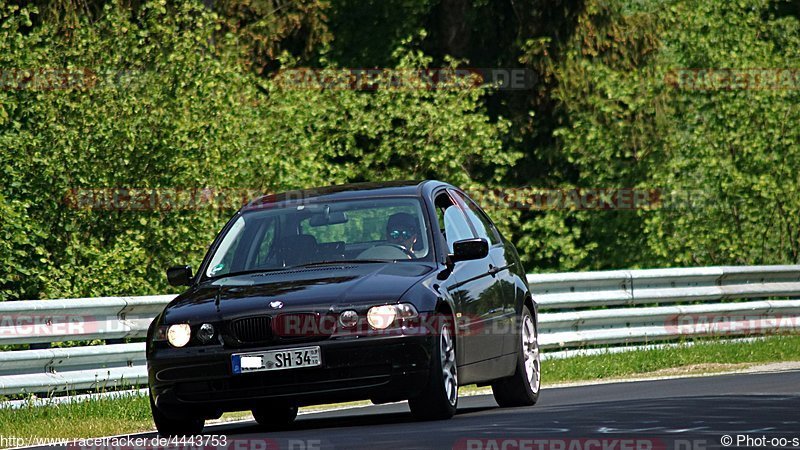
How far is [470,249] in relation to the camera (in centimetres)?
1109

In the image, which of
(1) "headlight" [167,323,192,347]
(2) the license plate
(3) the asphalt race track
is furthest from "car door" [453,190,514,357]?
(1) "headlight" [167,323,192,347]

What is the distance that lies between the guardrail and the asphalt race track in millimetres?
Answer: 1908

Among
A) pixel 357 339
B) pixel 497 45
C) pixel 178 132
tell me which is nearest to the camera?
pixel 357 339

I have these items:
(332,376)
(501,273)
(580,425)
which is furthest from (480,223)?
(580,425)

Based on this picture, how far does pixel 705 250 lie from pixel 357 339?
58.0ft

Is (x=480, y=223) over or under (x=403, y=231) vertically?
under

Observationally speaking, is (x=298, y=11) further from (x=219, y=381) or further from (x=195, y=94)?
(x=219, y=381)

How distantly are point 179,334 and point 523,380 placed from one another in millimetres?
3139

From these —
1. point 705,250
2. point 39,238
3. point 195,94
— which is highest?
point 195,94

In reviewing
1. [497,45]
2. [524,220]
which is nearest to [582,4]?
[497,45]

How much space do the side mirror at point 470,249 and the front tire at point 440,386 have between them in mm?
566

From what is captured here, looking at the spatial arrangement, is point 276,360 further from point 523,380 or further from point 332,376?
point 523,380

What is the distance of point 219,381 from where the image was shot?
10359 mm

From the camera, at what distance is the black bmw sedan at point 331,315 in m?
10.2
